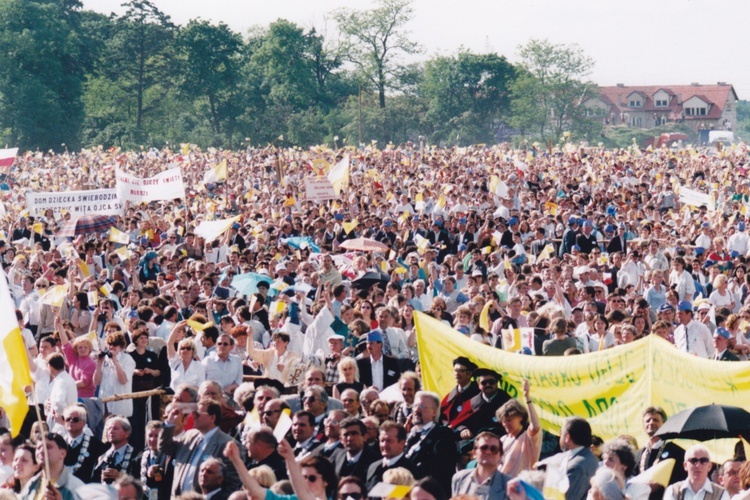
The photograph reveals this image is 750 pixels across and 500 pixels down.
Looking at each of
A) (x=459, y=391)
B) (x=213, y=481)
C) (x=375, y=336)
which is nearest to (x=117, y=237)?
(x=375, y=336)

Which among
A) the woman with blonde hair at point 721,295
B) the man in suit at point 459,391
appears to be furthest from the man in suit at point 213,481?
the woman with blonde hair at point 721,295

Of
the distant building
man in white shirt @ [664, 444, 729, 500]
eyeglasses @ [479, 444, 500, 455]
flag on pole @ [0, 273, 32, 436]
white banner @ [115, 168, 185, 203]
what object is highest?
flag on pole @ [0, 273, 32, 436]

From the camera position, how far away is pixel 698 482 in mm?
7355

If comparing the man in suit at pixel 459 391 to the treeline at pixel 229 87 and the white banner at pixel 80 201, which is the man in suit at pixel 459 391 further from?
the treeline at pixel 229 87

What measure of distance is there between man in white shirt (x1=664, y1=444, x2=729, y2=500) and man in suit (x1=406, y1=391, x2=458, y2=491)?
57.3 inches

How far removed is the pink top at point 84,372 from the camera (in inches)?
437

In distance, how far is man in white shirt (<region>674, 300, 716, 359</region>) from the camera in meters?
12.3

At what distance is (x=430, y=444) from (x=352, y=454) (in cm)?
47

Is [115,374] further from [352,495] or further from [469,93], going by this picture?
[469,93]

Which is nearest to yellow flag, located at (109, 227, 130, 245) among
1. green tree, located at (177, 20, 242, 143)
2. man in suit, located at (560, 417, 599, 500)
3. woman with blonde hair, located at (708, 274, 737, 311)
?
woman with blonde hair, located at (708, 274, 737, 311)

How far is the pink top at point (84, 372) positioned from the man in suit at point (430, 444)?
3.55 meters

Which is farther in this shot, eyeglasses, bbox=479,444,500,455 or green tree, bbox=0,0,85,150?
green tree, bbox=0,0,85,150

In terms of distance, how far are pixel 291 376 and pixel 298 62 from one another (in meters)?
83.3

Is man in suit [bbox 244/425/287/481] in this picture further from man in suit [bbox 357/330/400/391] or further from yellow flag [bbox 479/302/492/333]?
yellow flag [bbox 479/302/492/333]
